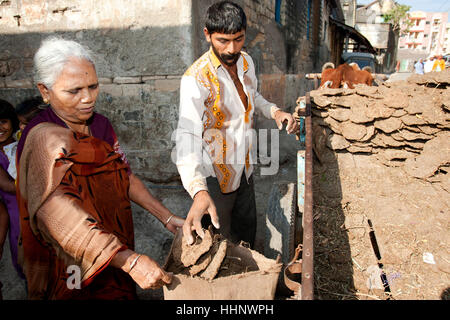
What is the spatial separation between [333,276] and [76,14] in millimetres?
4166

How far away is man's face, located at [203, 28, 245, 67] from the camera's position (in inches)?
69.4

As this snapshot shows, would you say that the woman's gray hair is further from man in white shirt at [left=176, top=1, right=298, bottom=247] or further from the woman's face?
man in white shirt at [left=176, top=1, right=298, bottom=247]

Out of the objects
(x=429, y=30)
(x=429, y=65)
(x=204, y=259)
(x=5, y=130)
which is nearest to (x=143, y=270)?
(x=204, y=259)

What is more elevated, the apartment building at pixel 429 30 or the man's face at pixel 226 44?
the apartment building at pixel 429 30

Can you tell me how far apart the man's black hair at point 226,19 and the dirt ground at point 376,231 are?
1567 millimetres

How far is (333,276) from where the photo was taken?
6.23 feet

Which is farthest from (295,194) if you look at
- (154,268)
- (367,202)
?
(154,268)

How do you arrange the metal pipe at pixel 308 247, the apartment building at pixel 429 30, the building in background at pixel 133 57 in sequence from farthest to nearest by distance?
the apartment building at pixel 429 30
the building in background at pixel 133 57
the metal pipe at pixel 308 247

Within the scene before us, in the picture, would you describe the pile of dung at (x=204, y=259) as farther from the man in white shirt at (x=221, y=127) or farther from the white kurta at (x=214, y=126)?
the white kurta at (x=214, y=126)

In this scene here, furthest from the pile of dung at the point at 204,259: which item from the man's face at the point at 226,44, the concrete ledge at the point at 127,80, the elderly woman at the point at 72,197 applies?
the concrete ledge at the point at 127,80

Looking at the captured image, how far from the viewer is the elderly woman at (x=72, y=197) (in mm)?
1129

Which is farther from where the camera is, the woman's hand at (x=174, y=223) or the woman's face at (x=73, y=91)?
the woman's hand at (x=174, y=223)

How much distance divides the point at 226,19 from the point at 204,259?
51.6 inches

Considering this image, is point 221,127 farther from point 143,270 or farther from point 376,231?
point 376,231
